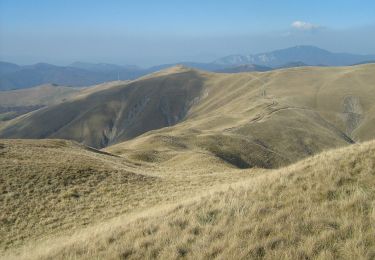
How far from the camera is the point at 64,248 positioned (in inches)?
539

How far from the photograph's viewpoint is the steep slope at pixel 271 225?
1005cm

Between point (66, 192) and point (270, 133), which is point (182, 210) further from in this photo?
point (270, 133)

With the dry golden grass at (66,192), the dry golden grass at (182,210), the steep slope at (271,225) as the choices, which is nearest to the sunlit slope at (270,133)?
the dry golden grass at (66,192)

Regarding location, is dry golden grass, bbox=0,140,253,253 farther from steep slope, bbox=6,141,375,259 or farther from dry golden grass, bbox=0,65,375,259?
steep slope, bbox=6,141,375,259

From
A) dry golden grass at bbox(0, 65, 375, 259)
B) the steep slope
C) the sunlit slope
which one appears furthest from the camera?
the sunlit slope

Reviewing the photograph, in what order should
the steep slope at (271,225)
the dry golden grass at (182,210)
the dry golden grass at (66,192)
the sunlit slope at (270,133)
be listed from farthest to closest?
1. the sunlit slope at (270,133)
2. the dry golden grass at (66,192)
3. the dry golden grass at (182,210)
4. the steep slope at (271,225)

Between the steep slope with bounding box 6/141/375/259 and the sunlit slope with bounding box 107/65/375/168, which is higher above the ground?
the steep slope with bounding box 6/141/375/259

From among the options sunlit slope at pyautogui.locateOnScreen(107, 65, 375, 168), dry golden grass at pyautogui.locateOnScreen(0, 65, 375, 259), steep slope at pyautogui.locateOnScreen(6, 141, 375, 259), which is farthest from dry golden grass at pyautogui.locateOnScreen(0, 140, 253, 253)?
sunlit slope at pyautogui.locateOnScreen(107, 65, 375, 168)

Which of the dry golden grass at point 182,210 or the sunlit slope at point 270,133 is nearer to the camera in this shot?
the dry golden grass at point 182,210

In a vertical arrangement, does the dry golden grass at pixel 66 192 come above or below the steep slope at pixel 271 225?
below

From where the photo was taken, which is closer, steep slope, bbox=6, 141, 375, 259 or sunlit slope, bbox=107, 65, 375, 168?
steep slope, bbox=6, 141, 375, 259

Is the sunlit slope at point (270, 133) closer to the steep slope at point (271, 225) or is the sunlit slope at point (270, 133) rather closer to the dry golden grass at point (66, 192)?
the dry golden grass at point (66, 192)

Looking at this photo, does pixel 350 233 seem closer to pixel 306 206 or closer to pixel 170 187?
pixel 306 206

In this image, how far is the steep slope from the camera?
1005 centimetres
